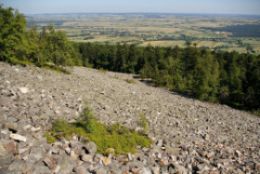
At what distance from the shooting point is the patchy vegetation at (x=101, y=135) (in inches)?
620

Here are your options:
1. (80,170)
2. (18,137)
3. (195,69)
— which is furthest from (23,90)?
(195,69)

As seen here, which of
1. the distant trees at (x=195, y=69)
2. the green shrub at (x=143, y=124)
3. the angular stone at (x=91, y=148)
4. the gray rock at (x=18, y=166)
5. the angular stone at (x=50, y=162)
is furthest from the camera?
the distant trees at (x=195, y=69)

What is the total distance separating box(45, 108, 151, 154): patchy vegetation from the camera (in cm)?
1574

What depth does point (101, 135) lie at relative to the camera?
1720cm

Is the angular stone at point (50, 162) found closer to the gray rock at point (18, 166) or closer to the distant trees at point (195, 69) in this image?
the gray rock at point (18, 166)

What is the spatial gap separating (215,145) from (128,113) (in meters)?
7.97

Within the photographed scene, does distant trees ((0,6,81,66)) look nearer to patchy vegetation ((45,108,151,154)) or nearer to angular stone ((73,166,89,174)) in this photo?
patchy vegetation ((45,108,151,154))

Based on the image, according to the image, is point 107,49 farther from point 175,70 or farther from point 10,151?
point 10,151

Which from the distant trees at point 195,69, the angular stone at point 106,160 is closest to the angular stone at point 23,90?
the angular stone at point 106,160

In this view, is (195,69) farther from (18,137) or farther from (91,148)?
(18,137)

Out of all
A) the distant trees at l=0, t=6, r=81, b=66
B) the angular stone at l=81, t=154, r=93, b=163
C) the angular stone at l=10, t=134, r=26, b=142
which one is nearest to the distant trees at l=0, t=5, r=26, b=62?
the distant trees at l=0, t=6, r=81, b=66

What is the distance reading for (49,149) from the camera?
13547mm

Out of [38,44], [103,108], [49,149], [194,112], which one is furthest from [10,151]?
[38,44]

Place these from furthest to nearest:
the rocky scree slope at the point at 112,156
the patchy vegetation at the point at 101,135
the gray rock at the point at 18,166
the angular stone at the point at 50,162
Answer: the patchy vegetation at the point at 101,135, the rocky scree slope at the point at 112,156, the angular stone at the point at 50,162, the gray rock at the point at 18,166
